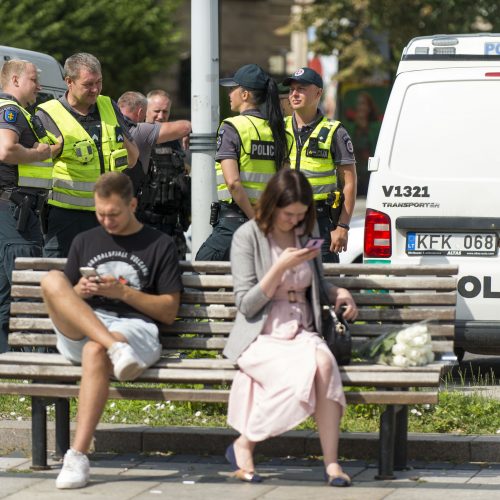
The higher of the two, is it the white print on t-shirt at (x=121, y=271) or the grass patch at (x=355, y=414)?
the white print on t-shirt at (x=121, y=271)

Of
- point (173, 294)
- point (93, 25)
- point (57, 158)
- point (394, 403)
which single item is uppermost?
point (93, 25)

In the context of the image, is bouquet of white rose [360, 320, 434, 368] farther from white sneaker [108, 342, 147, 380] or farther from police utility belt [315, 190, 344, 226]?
police utility belt [315, 190, 344, 226]

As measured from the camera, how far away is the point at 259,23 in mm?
43531

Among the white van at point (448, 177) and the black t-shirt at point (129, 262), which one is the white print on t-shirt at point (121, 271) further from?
the white van at point (448, 177)

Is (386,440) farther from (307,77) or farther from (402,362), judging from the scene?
(307,77)

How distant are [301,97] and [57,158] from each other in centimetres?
153

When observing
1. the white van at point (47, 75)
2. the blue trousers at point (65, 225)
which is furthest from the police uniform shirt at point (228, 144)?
the white van at point (47, 75)

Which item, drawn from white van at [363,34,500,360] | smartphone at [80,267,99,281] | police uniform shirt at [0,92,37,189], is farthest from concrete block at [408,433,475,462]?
police uniform shirt at [0,92,37,189]

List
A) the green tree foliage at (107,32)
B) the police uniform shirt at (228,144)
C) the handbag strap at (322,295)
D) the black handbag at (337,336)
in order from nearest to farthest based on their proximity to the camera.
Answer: the black handbag at (337,336) → the handbag strap at (322,295) → the police uniform shirt at (228,144) → the green tree foliage at (107,32)

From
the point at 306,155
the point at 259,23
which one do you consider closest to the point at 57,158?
the point at 306,155

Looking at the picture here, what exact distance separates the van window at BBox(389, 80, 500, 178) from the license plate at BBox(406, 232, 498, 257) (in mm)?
384

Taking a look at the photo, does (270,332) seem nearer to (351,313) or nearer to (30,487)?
(351,313)

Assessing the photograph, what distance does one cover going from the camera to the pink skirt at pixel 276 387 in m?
6.32

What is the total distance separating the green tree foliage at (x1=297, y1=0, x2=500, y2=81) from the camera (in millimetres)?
26672
